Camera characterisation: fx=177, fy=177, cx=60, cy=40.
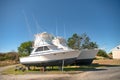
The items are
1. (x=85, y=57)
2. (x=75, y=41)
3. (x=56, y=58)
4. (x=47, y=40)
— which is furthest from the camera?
(x=75, y=41)

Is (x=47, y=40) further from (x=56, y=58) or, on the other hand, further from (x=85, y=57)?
(x=85, y=57)

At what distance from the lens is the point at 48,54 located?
20.5 meters

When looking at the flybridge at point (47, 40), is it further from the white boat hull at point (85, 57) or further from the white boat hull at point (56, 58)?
the white boat hull at point (85, 57)

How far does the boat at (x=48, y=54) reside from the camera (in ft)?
67.0

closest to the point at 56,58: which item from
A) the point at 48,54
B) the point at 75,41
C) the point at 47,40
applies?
the point at 48,54

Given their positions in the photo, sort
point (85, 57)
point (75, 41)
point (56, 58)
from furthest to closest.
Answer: point (75, 41), point (85, 57), point (56, 58)

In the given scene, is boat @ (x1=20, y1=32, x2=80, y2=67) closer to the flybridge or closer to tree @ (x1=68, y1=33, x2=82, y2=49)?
the flybridge

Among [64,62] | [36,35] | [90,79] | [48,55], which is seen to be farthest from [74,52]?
[90,79]

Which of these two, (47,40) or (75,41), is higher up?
(75,41)

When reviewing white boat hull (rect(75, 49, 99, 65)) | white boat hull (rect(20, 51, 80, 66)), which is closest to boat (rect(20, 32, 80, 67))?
white boat hull (rect(20, 51, 80, 66))

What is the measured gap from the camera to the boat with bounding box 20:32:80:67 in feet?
67.0

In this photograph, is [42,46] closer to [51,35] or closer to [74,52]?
[51,35]

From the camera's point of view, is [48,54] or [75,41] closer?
[48,54]

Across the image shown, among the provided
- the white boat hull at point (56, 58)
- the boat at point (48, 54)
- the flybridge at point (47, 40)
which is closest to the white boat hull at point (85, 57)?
the flybridge at point (47, 40)
